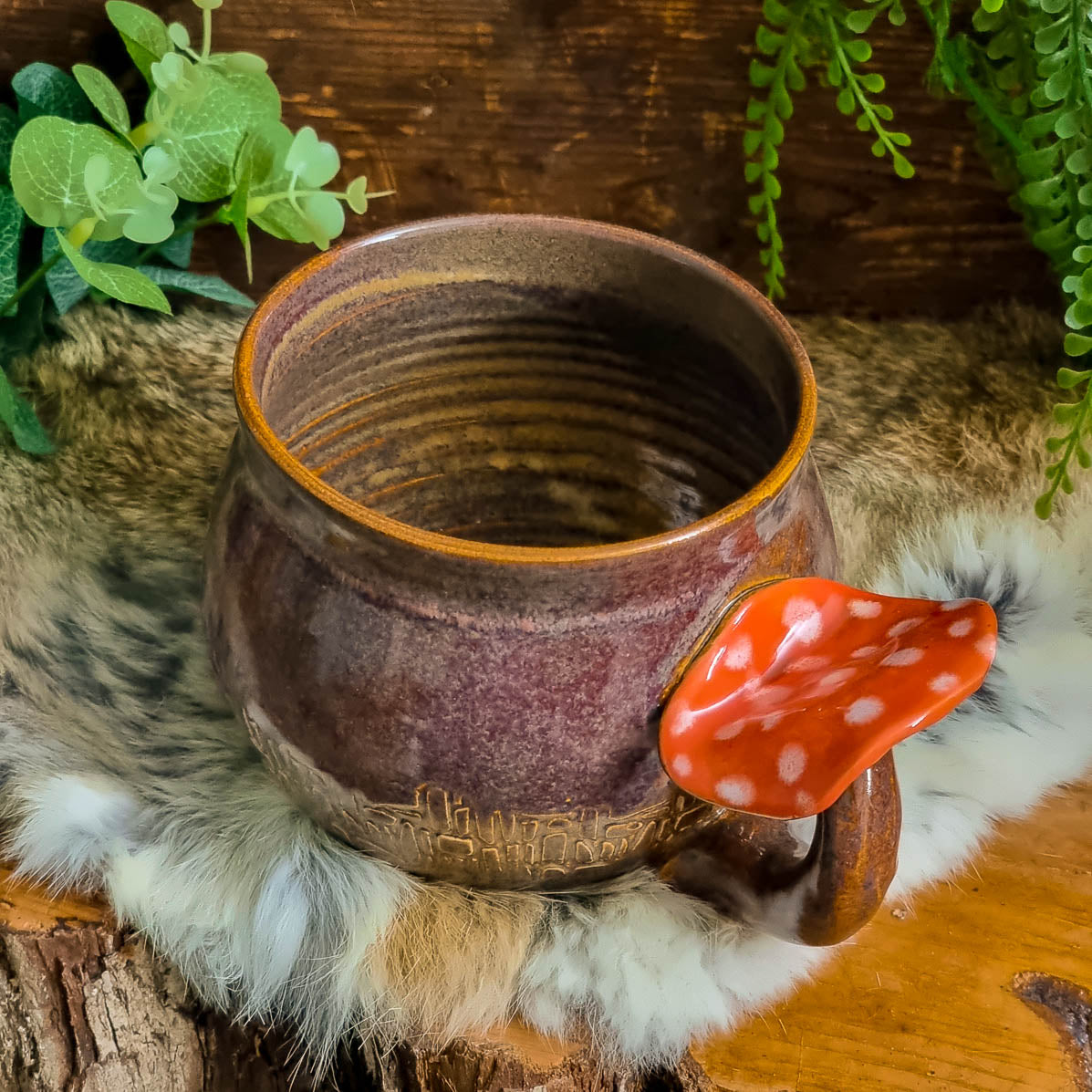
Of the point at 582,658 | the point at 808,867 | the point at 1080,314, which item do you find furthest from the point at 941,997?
the point at 1080,314

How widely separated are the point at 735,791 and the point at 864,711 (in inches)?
2.3

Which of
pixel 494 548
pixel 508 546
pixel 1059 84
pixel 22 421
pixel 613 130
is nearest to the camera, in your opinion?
pixel 494 548

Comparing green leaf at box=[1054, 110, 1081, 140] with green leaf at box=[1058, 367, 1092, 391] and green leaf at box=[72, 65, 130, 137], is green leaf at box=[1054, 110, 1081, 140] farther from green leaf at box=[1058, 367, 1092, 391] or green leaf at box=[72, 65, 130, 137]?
green leaf at box=[72, 65, 130, 137]

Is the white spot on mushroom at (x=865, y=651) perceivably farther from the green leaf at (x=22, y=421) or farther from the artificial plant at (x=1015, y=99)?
the green leaf at (x=22, y=421)

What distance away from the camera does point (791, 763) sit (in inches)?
18.1

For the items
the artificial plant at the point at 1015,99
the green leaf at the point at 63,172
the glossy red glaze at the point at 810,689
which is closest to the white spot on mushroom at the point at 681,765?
the glossy red glaze at the point at 810,689

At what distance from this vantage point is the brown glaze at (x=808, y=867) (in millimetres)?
479

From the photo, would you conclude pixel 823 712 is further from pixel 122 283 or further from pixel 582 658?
pixel 122 283

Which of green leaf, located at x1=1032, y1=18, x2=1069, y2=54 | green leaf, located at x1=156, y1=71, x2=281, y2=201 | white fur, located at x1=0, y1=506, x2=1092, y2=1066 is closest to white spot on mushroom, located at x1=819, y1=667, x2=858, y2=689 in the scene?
white fur, located at x1=0, y1=506, x2=1092, y2=1066

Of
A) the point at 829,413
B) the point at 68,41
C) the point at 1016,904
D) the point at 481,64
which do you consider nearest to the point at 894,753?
the point at 1016,904

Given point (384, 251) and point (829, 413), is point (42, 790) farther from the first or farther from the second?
point (829, 413)

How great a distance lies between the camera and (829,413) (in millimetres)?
848

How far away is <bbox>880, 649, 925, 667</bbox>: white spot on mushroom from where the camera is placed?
1.51 feet

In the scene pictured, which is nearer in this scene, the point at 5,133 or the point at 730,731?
the point at 730,731
